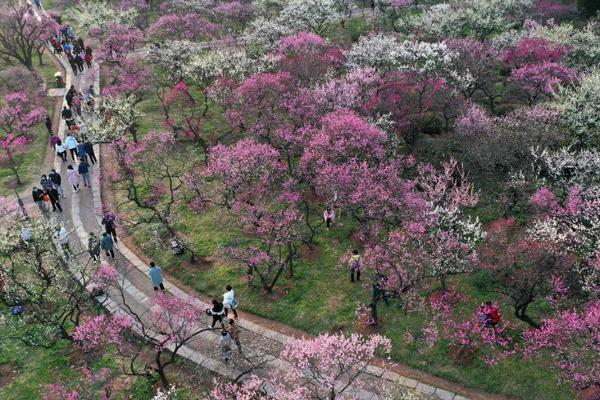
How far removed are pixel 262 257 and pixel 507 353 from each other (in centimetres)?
1224

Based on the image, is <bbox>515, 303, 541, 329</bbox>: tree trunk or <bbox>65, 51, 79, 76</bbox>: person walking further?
<bbox>65, 51, 79, 76</bbox>: person walking

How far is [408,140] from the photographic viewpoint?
119 feet

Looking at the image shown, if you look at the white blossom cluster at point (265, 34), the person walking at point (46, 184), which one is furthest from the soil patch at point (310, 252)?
the white blossom cluster at point (265, 34)

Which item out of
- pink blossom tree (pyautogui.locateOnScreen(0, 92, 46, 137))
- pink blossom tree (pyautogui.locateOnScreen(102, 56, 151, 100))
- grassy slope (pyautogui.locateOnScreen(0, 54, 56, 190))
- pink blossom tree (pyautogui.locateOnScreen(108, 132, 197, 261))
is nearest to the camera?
pink blossom tree (pyautogui.locateOnScreen(108, 132, 197, 261))

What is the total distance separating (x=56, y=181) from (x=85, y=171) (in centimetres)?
218

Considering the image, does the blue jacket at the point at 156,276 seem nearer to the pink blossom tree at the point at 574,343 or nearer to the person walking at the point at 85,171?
the person walking at the point at 85,171

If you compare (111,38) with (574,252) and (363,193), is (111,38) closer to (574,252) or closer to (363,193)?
(363,193)

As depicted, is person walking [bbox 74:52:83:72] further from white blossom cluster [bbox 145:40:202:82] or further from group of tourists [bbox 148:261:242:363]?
group of tourists [bbox 148:261:242:363]

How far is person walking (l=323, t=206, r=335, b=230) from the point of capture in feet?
102

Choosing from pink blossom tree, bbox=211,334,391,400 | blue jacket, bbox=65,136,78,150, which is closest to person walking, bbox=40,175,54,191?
blue jacket, bbox=65,136,78,150

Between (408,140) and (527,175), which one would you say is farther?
(408,140)

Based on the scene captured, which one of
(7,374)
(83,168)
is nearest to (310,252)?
(7,374)

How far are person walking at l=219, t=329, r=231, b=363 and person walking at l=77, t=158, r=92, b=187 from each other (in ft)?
62.0

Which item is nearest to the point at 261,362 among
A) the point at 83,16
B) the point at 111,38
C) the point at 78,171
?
the point at 78,171
